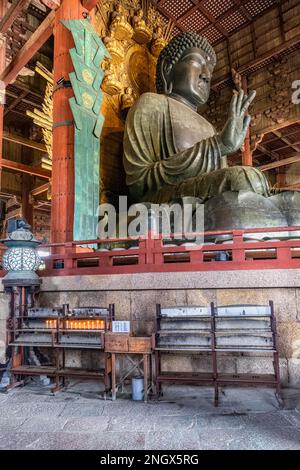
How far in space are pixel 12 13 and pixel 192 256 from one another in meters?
4.45

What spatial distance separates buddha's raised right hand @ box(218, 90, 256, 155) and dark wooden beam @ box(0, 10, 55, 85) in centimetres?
283

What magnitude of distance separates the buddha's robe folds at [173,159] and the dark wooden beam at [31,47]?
1.66 metres

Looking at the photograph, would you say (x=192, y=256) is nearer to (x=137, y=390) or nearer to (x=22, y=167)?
(x=137, y=390)

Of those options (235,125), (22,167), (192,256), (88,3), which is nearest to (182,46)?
(88,3)

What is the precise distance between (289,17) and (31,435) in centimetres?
883

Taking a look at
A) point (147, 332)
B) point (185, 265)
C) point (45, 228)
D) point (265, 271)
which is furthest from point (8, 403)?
point (45, 228)

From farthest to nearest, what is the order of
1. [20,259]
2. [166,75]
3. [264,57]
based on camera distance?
1. [264,57]
2. [166,75]
3. [20,259]

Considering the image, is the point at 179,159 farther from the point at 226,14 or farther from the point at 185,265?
the point at 226,14

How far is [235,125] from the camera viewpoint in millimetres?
4508

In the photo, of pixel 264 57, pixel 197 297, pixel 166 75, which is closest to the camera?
pixel 197 297

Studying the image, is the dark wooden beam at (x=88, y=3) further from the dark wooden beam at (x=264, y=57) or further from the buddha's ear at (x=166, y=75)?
the dark wooden beam at (x=264, y=57)

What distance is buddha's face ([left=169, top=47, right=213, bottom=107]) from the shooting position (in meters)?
6.07

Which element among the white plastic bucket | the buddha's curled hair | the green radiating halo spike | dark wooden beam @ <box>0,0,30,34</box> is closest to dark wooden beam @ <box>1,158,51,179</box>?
dark wooden beam @ <box>0,0,30,34</box>

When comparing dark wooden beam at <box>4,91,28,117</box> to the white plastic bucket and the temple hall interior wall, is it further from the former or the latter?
the white plastic bucket
